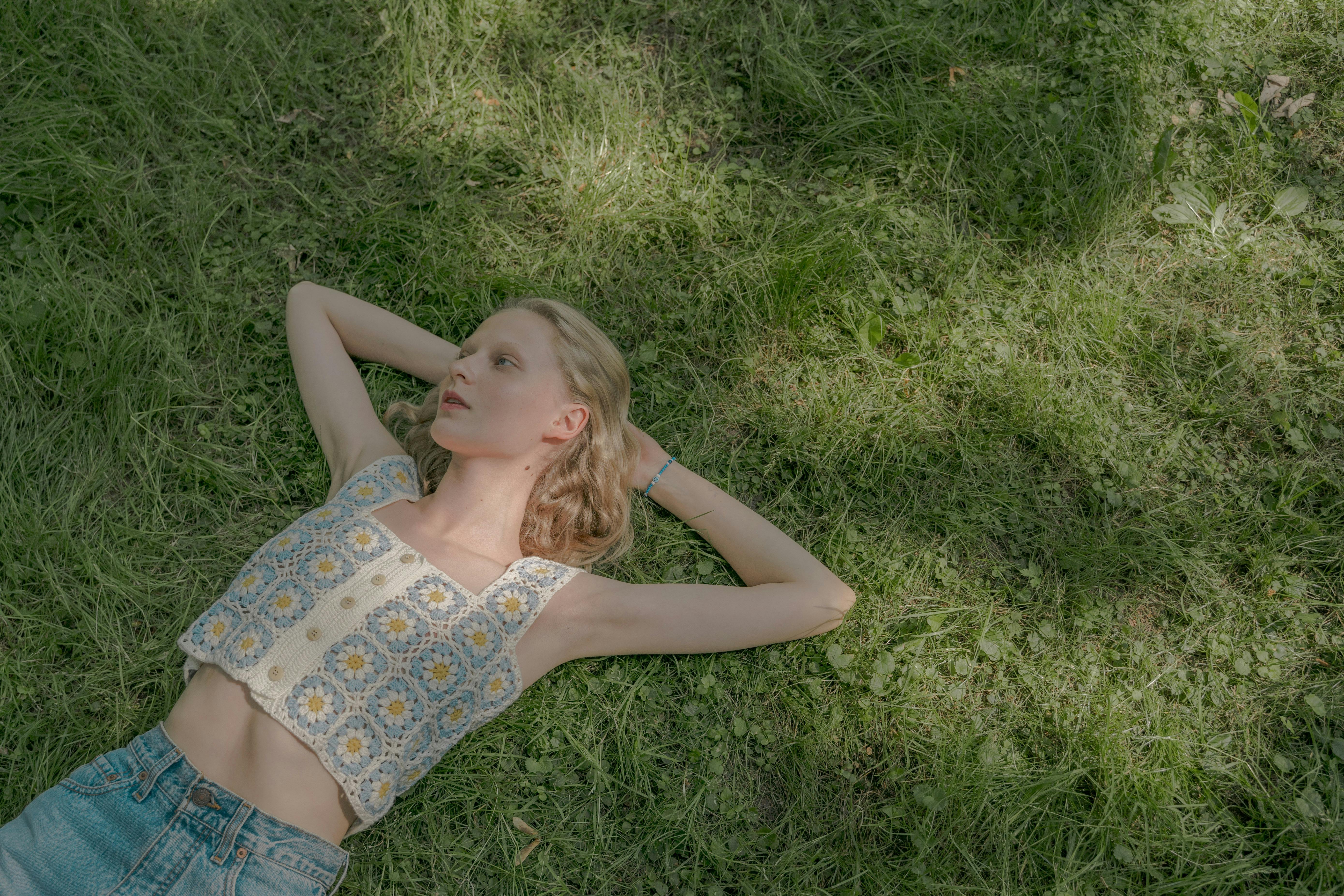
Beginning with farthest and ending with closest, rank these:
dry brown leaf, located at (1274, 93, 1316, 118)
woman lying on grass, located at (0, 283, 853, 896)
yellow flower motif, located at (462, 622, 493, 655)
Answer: dry brown leaf, located at (1274, 93, 1316, 118) < yellow flower motif, located at (462, 622, 493, 655) < woman lying on grass, located at (0, 283, 853, 896)

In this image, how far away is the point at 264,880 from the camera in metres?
2.82

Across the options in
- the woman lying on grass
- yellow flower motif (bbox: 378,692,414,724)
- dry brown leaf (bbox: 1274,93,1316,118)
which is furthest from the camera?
dry brown leaf (bbox: 1274,93,1316,118)

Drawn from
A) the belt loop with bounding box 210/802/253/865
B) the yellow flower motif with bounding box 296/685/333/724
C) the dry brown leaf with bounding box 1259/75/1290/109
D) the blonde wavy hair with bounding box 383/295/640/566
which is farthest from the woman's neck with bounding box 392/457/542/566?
the dry brown leaf with bounding box 1259/75/1290/109

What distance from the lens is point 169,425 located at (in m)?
3.95

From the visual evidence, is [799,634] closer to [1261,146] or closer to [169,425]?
[169,425]

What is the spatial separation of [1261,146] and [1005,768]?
3.38m

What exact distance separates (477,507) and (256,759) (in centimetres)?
115

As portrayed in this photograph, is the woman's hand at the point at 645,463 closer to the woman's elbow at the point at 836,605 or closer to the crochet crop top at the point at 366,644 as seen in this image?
the crochet crop top at the point at 366,644

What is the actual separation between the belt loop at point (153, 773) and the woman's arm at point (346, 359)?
1.13 metres

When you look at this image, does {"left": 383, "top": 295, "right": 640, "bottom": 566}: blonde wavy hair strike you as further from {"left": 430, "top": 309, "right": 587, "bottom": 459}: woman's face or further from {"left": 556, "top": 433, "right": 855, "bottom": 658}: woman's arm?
{"left": 556, "top": 433, "right": 855, "bottom": 658}: woman's arm

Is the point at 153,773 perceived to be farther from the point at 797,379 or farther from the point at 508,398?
the point at 797,379

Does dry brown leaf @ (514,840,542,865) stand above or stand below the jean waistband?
below

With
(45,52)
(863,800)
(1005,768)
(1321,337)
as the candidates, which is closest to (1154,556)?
(1005,768)

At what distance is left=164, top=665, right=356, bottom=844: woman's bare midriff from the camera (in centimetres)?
290
